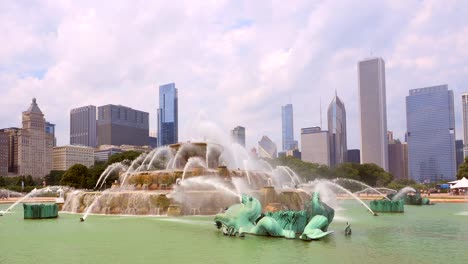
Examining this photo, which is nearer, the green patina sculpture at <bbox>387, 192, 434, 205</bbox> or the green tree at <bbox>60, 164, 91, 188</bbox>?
the green patina sculpture at <bbox>387, 192, 434, 205</bbox>

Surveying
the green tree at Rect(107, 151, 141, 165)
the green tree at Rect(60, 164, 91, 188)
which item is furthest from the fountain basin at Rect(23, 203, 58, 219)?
the green tree at Rect(107, 151, 141, 165)

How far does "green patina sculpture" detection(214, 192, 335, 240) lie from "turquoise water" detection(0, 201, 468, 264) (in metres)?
0.50

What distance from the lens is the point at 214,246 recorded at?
1733 cm

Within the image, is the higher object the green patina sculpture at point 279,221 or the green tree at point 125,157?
the green tree at point 125,157

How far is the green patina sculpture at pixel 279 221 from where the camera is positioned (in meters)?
19.0

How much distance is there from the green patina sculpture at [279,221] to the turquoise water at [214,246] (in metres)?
0.50

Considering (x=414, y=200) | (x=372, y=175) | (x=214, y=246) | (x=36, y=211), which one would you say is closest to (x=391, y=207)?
(x=414, y=200)

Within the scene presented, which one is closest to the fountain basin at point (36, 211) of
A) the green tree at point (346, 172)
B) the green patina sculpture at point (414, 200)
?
the green patina sculpture at point (414, 200)

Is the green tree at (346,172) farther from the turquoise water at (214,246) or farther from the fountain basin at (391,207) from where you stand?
the turquoise water at (214,246)

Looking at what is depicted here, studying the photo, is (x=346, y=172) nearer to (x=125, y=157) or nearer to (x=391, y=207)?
(x=125, y=157)

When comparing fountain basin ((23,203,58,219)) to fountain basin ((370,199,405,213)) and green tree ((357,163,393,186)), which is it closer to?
fountain basin ((370,199,405,213))

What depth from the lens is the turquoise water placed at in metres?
14.7

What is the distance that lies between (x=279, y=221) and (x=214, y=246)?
3.62 meters

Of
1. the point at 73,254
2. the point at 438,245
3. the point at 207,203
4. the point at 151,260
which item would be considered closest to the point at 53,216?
the point at 207,203
